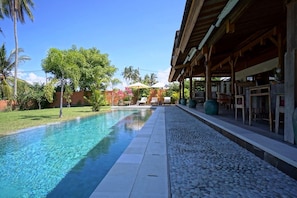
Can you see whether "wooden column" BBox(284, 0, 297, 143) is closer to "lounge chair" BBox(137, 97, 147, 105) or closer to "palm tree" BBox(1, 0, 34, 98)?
"lounge chair" BBox(137, 97, 147, 105)

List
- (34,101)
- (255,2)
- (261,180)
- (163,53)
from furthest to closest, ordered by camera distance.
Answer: (163,53) < (34,101) < (255,2) < (261,180)

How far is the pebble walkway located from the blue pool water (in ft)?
4.28

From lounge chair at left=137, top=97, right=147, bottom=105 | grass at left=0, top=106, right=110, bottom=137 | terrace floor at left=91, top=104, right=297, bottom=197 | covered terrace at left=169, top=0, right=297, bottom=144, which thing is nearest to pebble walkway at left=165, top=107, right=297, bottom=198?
terrace floor at left=91, top=104, right=297, bottom=197

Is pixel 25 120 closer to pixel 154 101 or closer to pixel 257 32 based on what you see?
pixel 257 32

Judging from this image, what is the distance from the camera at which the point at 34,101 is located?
70.3ft

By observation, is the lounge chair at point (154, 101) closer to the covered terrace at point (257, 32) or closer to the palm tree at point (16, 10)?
the palm tree at point (16, 10)

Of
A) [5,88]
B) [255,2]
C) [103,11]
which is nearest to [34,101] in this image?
[5,88]

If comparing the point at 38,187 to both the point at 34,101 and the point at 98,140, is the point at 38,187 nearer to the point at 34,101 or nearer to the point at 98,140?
the point at 98,140

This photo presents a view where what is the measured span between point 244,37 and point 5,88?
63.1ft

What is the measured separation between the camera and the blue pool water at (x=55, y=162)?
329 cm

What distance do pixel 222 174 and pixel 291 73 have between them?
5.92 feet

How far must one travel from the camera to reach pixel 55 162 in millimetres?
4539

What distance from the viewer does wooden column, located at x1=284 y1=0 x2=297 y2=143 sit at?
3.26m

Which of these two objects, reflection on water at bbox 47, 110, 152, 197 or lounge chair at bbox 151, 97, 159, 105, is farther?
lounge chair at bbox 151, 97, 159, 105
